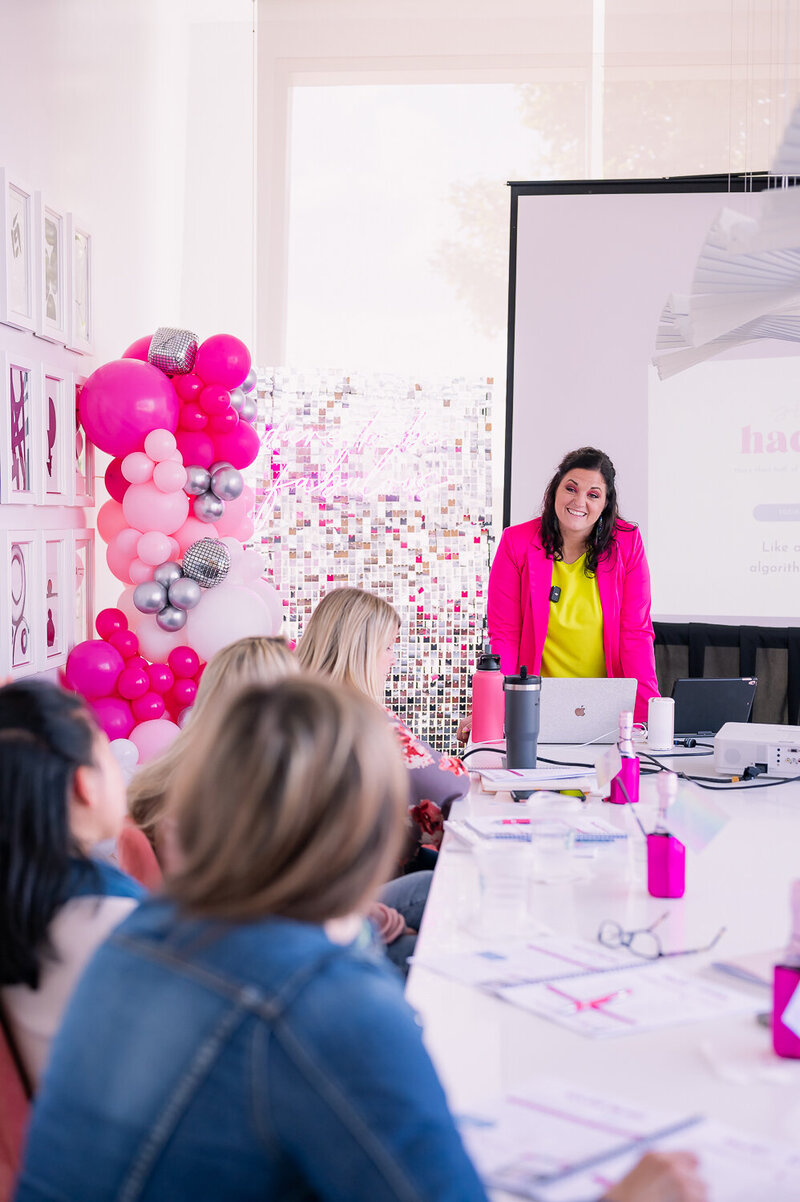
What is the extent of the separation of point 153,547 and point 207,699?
180 cm

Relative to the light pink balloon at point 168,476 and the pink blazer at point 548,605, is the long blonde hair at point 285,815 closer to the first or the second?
the pink blazer at point 548,605

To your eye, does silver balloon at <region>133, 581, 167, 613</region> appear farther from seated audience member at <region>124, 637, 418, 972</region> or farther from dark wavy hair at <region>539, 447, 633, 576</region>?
seated audience member at <region>124, 637, 418, 972</region>

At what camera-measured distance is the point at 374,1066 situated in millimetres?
849

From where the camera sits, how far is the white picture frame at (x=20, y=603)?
339 cm

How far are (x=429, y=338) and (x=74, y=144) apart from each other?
1933 mm

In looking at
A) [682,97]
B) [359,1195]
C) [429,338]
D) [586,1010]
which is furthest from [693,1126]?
[682,97]

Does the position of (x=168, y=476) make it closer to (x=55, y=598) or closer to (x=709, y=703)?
(x=55, y=598)

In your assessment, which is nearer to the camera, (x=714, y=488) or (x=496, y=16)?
(x=714, y=488)

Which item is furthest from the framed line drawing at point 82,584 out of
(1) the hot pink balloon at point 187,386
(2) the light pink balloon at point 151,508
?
(1) the hot pink balloon at point 187,386

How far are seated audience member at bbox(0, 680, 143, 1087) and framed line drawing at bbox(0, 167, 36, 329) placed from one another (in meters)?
2.35

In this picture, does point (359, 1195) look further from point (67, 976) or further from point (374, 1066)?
point (67, 976)

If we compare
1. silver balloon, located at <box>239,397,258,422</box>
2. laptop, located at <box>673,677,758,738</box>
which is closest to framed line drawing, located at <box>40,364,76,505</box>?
silver balloon, located at <box>239,397,258,422</box>

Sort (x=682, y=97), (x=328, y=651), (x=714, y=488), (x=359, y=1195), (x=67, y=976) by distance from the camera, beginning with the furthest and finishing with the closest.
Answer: (x=682, y=97), (x=714, y=488), (x=328, y=651), (x=67, y=976), (x=359, y=1195)

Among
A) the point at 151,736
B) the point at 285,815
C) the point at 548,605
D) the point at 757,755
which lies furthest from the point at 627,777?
the point at 151,736
